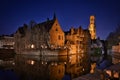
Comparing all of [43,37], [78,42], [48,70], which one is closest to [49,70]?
[48,70]

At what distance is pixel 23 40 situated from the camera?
84.9 metres

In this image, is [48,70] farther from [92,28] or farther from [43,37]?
[92,28]

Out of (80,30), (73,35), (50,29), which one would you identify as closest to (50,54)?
(50,29)

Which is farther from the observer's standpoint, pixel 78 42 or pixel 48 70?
pixel 78 42

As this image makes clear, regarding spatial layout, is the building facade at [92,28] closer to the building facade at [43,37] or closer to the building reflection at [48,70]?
the building facade at [43,37]

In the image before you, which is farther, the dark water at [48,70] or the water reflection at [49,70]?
the water reflection at [49,70]

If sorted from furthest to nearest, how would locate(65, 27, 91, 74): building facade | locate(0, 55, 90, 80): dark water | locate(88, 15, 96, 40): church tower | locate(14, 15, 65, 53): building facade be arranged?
locate(88, 15, 96, 40): church tower, locate(65, 27, 91, 74): building facade, locate(14, 15, 65, 53): building facade, locate(0, 55, 90, 80): dark water

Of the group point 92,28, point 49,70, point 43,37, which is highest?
point 92,28

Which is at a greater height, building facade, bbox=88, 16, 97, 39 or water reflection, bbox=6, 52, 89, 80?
building facade, bbox=88, 16, 97, 39

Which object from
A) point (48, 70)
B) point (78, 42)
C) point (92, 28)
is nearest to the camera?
point (48, 70)

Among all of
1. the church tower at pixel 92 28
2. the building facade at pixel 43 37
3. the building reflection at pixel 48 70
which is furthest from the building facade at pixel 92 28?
the building reflection at pixel 48 70

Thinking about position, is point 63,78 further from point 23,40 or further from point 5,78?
point 23,40

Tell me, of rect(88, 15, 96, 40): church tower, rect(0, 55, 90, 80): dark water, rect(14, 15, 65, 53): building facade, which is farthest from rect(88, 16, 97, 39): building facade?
rect(0, 55, 90, 80): dark water

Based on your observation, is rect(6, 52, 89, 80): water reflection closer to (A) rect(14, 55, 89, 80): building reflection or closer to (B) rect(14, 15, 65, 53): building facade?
(A) rect(14, 55, 89, 80): building reflection
